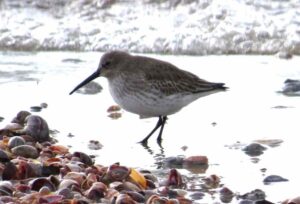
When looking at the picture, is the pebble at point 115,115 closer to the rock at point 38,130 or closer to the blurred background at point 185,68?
the blurred background at point 185,68

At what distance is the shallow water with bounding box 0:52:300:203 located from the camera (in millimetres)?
8156

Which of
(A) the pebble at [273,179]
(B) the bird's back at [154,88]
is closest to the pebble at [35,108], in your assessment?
(B) the bird's back at [154,88]

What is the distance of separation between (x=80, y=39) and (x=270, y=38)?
3329 mm

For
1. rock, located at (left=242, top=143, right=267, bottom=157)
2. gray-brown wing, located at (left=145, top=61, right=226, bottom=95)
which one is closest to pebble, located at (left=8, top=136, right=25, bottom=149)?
gray-brown wing, located at (left=145, top=61, right=226, bottom=95)

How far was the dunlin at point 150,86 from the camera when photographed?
9.34 meters

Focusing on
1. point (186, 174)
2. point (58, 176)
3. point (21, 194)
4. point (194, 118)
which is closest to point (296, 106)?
point (194, 118)

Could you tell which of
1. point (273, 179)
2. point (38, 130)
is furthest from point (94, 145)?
point (273, 179)

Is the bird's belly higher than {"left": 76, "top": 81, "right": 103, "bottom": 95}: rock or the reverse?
higher

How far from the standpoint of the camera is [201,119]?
404 inches

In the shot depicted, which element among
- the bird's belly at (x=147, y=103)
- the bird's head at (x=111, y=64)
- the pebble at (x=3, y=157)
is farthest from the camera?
the bird's head at (x=111, y=64)

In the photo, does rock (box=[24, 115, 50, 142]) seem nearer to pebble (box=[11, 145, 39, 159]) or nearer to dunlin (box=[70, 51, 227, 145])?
pebble (box=[11, 145, 39, 159])

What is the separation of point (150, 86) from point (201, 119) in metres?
1.08

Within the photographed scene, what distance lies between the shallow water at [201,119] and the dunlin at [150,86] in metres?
0.33

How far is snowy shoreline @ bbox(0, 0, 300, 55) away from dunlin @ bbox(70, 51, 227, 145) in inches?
214
